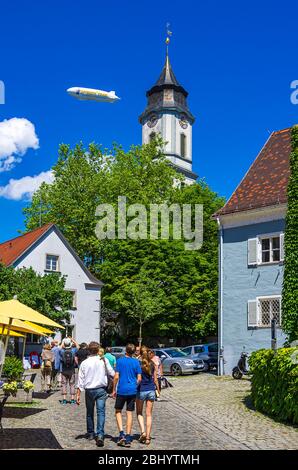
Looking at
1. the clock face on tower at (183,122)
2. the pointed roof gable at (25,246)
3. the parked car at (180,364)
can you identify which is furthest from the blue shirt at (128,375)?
the clock face on tower at (183,122)

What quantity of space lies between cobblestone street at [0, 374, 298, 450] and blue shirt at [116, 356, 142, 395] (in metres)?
0.94

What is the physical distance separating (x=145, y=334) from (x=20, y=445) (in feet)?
131

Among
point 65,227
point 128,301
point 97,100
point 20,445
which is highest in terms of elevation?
point 97,100

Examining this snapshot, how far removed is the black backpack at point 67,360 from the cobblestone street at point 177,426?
3.57 ft

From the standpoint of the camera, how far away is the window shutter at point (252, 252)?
30750 mm

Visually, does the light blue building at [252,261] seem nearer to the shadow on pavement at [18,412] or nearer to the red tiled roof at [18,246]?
the shadow on pavement at [18,412]

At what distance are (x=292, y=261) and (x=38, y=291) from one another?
2253 cm

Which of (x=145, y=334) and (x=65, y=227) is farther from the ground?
(x=65, y=227)

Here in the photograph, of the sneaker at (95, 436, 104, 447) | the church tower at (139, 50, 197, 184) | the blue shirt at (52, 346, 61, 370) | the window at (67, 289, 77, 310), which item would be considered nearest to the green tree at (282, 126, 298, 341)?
the blue shirt at (52, 346, 61, 370)

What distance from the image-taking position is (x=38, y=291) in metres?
40.1
